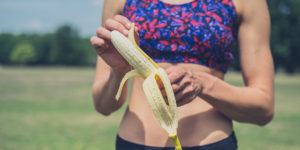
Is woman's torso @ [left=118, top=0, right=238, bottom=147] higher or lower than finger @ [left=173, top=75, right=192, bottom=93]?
lower

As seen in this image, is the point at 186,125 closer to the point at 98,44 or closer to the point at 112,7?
the point at 98,44

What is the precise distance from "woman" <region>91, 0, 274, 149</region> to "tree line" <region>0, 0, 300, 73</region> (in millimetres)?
54154

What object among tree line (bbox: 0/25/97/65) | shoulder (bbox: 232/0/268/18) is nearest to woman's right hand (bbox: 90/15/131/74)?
shoulder (bbox: 232/0/268/18)

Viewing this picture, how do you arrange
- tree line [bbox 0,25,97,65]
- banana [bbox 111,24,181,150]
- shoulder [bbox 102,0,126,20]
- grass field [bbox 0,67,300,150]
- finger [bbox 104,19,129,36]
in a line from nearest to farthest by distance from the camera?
banana [bbox 111,24,181,150] → finger [bbox 104,19,129,36] → shoulder [bbox 102,0,126,20] → grass field [bbox 0,67,300,150] → tree line [bbox 0,25,97,65]

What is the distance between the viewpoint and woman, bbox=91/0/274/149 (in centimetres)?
163

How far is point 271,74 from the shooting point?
1.75m

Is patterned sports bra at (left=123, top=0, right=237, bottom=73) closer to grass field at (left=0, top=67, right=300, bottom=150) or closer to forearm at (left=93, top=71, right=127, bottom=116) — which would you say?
forearm at (left=93, top=71, right=127, bottom=116)

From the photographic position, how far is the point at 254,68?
1730mm

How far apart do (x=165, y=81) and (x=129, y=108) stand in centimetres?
64

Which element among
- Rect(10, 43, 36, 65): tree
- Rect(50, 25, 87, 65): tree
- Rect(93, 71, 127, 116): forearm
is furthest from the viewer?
Rect(10, 43, 36, 65): tree

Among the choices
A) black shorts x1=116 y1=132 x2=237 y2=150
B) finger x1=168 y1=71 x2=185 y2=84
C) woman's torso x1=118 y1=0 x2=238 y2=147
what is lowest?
black shorts x1=116 y1=132 x2=237 y2=150

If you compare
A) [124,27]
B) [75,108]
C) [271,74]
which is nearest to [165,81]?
[124,27]

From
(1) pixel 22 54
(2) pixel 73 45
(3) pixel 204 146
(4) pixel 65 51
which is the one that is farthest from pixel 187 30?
(1) pixel 22 54

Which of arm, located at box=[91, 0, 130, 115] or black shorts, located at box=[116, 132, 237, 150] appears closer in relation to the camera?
arm, located at box=[91, 0, 130, 115]
